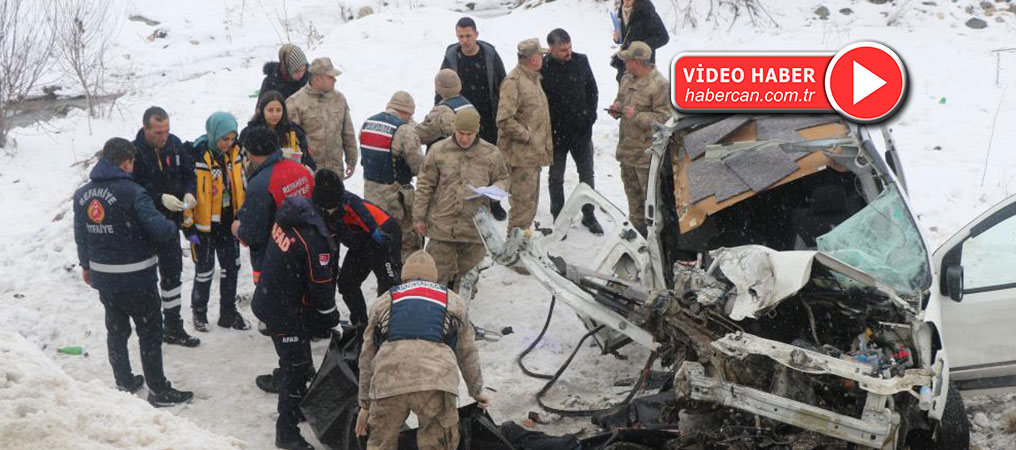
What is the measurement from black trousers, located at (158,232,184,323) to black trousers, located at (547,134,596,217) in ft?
12.9

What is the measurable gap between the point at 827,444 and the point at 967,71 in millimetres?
10233

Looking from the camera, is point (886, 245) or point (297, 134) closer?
point (886, 245)

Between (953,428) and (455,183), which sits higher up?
(455,183)

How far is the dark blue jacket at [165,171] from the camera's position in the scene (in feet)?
25.7

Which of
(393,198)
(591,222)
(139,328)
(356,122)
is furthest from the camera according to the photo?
(356,122)

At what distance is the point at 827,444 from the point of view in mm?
5348

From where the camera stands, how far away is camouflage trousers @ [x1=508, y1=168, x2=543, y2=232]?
368 inches

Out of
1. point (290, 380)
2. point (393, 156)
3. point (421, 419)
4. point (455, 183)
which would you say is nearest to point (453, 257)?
point (455, 183)

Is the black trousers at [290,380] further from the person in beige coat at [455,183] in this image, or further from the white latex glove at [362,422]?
the person in beige coat at [455,183]

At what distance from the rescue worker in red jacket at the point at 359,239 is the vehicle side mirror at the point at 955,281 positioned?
3.85 meters

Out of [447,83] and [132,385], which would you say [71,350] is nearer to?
[132,385]

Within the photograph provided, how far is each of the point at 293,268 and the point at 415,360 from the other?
1.39 m

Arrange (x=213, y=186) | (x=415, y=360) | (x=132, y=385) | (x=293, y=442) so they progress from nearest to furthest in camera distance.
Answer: (x=415, y=360) < (x=293, y=442) < (x=132, y=385) < (x=213, y=186)

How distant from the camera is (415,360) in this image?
5.43m
